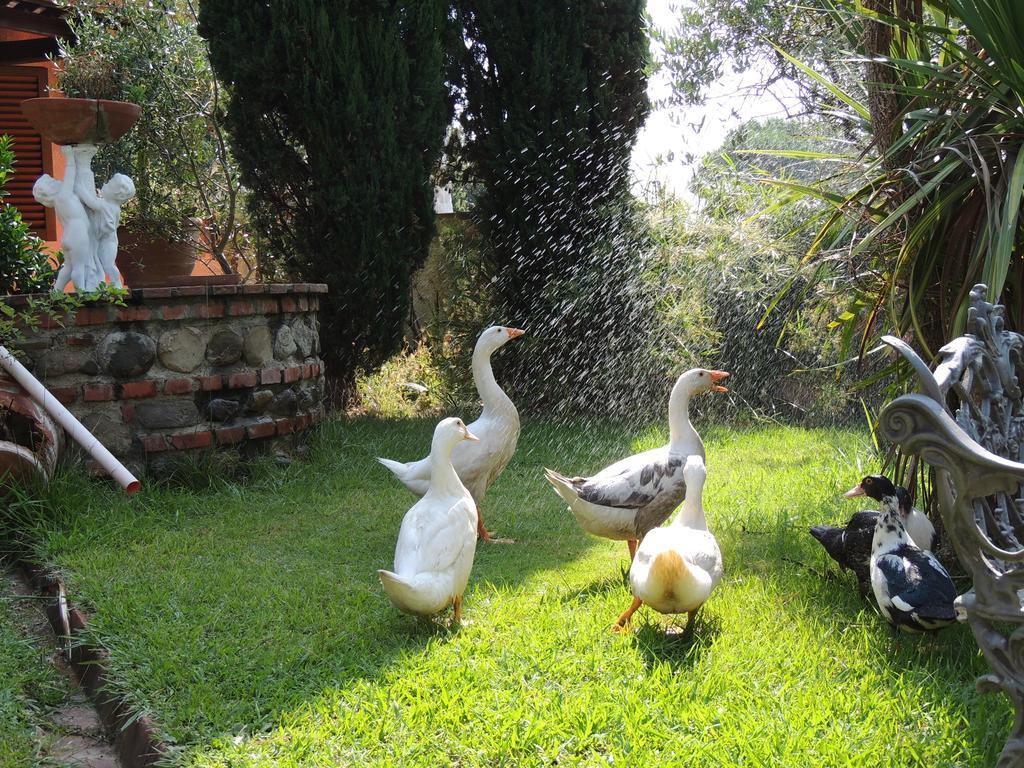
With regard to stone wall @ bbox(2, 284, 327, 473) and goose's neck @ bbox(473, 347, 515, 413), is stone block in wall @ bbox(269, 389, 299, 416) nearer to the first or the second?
stone wall @ bbox(2, 284, 327, 473)

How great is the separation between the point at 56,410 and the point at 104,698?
224 centimetres

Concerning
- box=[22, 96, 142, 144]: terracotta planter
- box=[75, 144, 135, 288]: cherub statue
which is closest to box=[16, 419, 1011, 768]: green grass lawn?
box=[75, 144, 135, 288]: cherub statue

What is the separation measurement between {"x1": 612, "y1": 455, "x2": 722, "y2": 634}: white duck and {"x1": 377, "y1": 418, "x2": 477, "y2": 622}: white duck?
63 cm

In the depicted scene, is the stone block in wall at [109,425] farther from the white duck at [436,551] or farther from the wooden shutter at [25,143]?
the wooden shutter at [25,143]

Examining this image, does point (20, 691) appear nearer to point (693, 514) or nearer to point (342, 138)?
point (693, 514)

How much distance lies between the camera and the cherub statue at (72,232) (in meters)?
5.64

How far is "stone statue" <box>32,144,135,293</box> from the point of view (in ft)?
18.6

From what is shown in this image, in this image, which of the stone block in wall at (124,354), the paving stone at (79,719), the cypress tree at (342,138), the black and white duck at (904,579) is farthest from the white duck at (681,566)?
the cypress tree at (342,138)

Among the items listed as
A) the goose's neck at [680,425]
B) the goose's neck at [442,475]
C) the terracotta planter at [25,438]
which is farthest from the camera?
the terracotta planter at [25,438]

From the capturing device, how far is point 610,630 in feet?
11.5

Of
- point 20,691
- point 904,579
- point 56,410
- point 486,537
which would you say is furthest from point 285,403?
point 904,579

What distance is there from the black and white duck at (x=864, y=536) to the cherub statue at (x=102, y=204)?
4327 millimetres

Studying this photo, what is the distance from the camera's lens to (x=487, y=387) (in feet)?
17.3

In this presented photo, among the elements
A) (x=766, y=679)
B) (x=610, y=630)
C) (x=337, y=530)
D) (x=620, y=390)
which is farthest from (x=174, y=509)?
(x=620, y=390)
